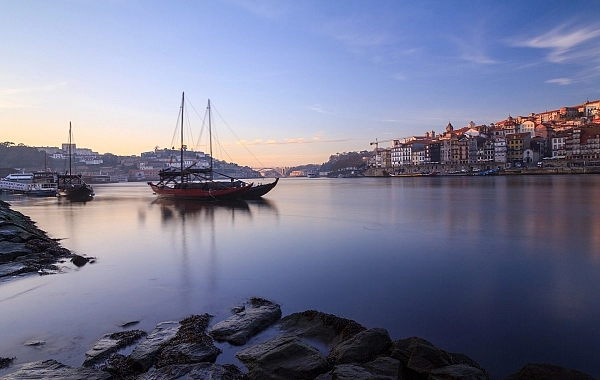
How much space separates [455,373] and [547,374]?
90 centimetres

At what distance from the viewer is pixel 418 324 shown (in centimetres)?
558

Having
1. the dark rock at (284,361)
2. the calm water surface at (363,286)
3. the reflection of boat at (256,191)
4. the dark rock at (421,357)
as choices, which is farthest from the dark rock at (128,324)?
the reflection of boat at (256,191)

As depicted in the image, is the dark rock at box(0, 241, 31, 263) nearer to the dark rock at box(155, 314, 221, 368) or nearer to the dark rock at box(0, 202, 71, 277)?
the dark rock at box(0, 202, 71, 277)

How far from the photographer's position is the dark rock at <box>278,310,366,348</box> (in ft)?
16.4

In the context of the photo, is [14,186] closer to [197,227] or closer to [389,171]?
[197,227]

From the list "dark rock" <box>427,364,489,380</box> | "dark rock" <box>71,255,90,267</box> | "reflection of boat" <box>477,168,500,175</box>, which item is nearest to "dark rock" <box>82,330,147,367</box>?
"dark rock" <box>427,364,489,380</box>

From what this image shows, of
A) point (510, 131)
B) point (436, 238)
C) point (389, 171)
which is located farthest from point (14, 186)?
point (510, 131)

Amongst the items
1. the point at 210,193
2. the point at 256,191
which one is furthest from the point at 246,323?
the point at 256,191

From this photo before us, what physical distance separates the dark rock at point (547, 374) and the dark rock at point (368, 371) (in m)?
1.15

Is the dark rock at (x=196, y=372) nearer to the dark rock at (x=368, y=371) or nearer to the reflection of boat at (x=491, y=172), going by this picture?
the dark rock at (x=368, y=371)

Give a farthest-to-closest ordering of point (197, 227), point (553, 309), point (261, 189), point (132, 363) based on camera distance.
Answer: point (261, 189), point (197, 227), point (553, 309), point (132, 363)

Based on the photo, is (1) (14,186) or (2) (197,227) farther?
(1) (14,186)

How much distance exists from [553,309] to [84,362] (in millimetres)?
6730

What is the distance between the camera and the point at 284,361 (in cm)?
409
